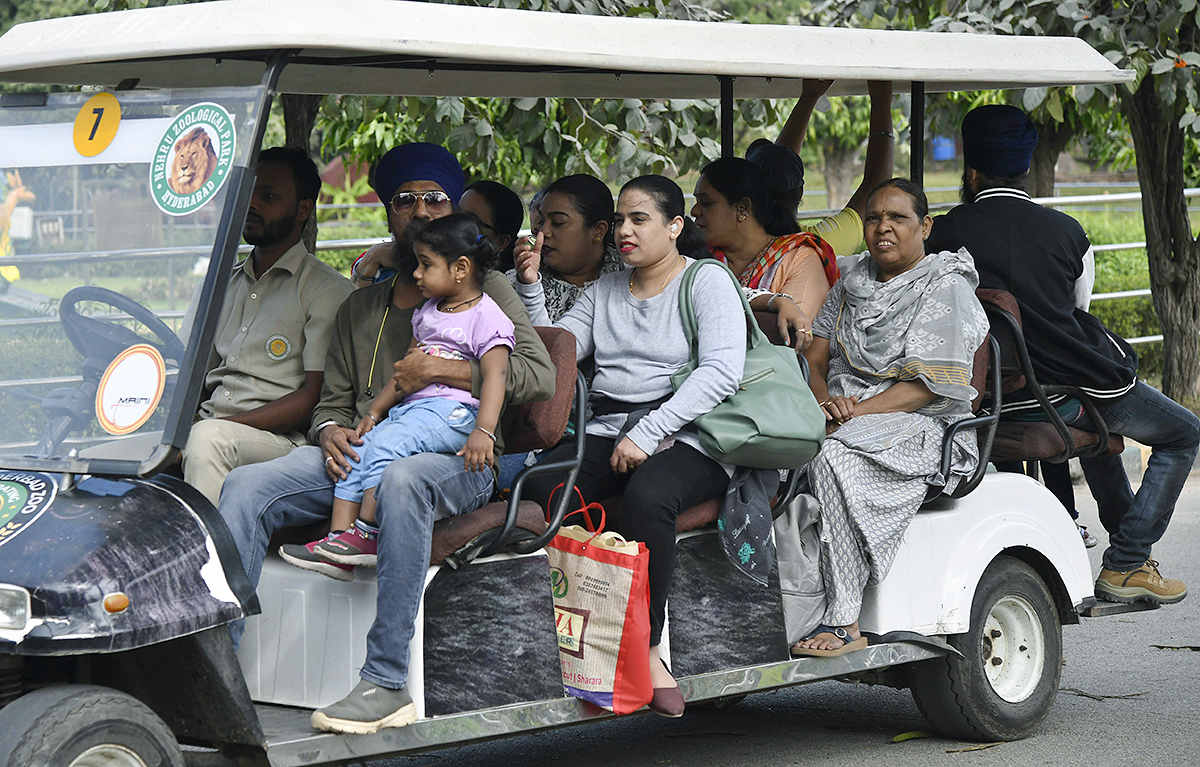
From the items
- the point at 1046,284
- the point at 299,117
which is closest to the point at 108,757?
the point at 1046,284

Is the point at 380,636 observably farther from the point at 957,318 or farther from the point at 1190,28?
the point at 1190,28

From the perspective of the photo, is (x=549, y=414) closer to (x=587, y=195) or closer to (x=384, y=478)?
(x=384, y=478)

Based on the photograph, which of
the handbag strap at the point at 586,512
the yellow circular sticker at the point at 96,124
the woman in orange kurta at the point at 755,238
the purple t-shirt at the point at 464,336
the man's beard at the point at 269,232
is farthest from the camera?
the woman in orange kurta at the point at 755,238

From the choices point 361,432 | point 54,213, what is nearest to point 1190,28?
point 361,432

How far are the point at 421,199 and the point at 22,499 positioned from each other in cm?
173

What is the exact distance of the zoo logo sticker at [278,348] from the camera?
166 inches

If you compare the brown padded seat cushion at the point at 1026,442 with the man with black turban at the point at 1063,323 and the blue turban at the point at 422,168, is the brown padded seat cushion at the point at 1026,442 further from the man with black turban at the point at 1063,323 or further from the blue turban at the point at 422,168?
the blue turban at the point at 422,168

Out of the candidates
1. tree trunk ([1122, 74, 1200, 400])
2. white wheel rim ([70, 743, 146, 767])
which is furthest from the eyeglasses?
tree trunk ([1122, 74, 1200, 400])

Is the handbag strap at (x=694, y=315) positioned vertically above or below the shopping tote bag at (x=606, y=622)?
above

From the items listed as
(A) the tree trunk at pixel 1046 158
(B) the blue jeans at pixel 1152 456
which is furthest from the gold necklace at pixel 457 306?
(A) the tree trunk at pixel 1046 158

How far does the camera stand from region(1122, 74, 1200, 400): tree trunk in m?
9.34

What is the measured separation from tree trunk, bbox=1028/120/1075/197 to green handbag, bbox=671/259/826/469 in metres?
9.01

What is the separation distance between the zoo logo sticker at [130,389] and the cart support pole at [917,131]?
116 inches

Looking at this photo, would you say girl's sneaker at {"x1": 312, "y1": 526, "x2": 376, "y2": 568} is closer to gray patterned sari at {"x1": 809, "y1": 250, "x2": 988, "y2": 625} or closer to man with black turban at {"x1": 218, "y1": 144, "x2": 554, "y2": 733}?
man with black turban at {"x1": 218, "y1": 144, "x2": 554, "y2": 733}
